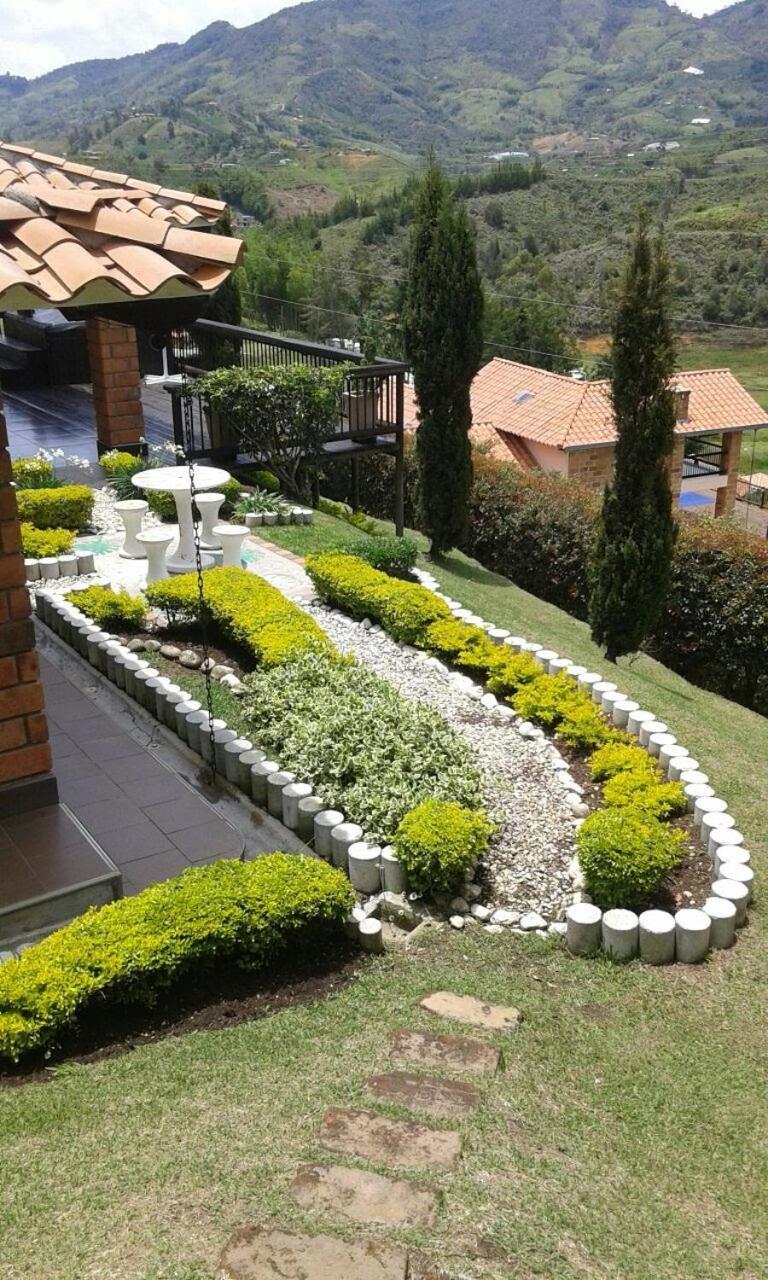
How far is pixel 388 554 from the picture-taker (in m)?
10.6

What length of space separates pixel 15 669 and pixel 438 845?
230cm

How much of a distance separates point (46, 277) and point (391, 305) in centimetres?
5745

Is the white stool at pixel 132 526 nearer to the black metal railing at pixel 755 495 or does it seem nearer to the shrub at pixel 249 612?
the shrub at pixel 249 612

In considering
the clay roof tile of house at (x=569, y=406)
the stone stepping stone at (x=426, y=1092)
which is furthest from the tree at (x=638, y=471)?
the clay roof tile of house at (x=569, y=406)

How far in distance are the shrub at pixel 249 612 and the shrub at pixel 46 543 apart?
62.4 inches

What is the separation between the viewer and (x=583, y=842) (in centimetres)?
572

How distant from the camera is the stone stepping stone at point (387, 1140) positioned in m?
3.59

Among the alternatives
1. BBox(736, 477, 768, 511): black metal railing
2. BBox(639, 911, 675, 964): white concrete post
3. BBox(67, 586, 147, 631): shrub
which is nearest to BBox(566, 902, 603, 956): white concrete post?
BBox(639, 911, 675, 964): white concrete post

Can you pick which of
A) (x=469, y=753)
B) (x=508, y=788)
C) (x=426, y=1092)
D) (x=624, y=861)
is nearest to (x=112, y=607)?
(x=469, y=753)

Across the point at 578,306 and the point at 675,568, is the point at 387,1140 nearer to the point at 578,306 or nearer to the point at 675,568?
the point at 675,568

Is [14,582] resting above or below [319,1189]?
above

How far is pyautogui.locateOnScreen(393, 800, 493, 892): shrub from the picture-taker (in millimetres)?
5680

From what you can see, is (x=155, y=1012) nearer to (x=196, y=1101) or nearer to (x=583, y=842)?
(x=196, y=1101)

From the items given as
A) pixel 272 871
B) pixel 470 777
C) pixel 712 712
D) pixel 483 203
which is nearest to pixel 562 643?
pixel 712 712
